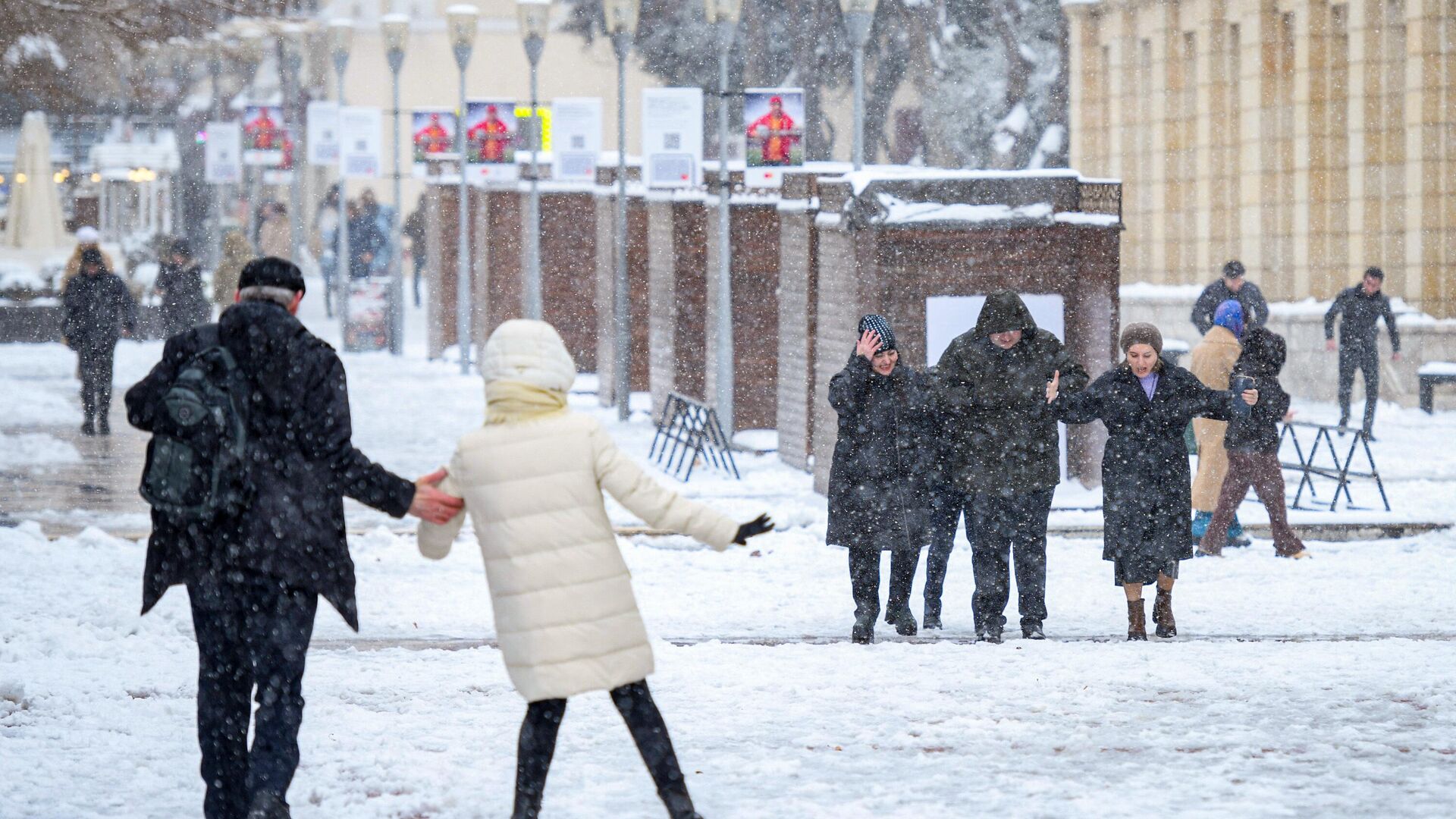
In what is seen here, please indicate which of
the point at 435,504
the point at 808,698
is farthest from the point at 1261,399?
the point at 435,504

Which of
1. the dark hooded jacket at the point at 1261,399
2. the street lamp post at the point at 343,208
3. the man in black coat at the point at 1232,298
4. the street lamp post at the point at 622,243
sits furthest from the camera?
the street lamp post at the point at 343,208

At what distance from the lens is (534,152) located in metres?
25.5

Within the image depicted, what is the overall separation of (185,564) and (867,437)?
13.8ft

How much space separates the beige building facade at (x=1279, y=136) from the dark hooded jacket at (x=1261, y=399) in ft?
44.5

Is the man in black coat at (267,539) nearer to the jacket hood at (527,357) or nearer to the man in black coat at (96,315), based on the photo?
the jacket hood at (527,357)

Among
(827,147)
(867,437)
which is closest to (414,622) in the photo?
(867,437)

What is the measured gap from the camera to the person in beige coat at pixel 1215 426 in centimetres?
1301

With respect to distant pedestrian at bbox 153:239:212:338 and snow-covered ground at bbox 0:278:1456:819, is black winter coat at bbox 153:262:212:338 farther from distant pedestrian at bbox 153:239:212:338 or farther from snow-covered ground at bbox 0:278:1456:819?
snow-covered ground at bbox 0:278:1456:819

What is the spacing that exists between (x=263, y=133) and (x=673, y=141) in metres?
19.7

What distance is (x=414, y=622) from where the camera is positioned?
1073 centimetres

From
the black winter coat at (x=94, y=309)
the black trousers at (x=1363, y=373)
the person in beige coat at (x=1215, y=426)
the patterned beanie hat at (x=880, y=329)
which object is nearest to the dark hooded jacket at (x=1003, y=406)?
the patterned beanie hat at (x=880, y=329)

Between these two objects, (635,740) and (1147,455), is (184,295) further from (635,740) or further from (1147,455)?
(635,740)

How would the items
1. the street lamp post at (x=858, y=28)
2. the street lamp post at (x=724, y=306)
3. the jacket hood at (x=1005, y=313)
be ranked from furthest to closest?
1. the street lamp post at (x=858, y=28)
2. the street lamp post at (x=724, y=306)
3. the jacket hood at (x=1005, y=313)

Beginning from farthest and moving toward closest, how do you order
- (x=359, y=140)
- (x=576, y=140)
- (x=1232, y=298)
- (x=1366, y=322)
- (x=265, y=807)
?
(x=359, y=140)
(x=576, y=140)
(x=1366, y=322)
(x=1232, y=298)
(x=265, y=807)
